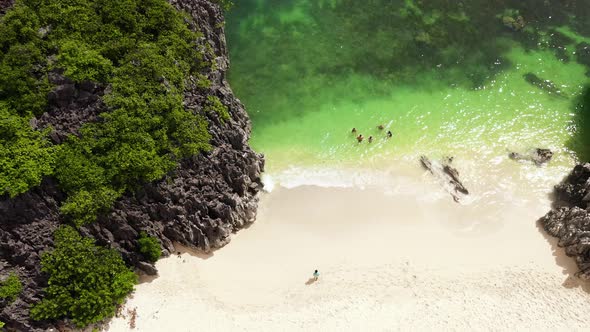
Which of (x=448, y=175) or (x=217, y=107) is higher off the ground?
(x=217, y=107)

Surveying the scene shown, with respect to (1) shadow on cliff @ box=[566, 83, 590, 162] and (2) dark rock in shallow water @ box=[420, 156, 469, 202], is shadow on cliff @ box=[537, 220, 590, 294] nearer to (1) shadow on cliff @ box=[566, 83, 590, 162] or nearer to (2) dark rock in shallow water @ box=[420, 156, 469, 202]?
(2) dark rock in shallow water @ box=[420, 156, 469, 202]

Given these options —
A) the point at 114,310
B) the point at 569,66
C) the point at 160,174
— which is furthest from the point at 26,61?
the point at 569,66

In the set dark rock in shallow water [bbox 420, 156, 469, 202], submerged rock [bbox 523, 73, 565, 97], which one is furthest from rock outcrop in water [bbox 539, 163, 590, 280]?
submerged rock [bbox 523, 73, 565, 97]

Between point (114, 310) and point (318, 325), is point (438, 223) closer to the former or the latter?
point (318, 325)

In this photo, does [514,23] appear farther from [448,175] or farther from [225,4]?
[225,4]

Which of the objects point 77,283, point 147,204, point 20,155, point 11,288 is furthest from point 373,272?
point 20,155
